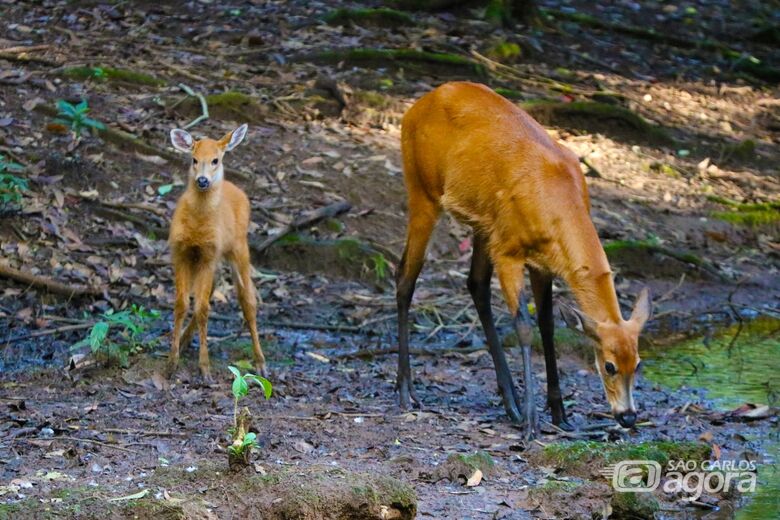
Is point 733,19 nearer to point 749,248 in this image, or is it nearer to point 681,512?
point 749,248

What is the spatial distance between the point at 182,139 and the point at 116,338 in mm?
1542

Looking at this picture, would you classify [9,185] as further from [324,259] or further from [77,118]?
[324,259]

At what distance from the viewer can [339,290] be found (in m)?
10.1

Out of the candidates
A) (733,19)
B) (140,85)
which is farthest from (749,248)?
(733,19)

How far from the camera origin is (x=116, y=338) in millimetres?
8328

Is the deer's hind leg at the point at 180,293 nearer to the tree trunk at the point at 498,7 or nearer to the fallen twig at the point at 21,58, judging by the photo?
the fallen twig at the point at 21,58

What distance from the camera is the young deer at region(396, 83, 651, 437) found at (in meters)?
6.84

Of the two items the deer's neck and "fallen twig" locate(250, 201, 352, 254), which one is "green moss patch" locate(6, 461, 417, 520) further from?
"fallen twig" locate(250, 201, 352, 254)

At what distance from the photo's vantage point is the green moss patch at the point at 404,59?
14.6 meters

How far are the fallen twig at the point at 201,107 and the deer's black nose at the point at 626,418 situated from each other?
6.50 meters

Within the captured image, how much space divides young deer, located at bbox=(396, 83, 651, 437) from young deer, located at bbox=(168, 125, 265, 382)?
1.26 metres

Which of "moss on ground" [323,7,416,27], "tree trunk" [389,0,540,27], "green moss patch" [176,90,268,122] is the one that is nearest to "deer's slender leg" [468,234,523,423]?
"green moss patch" [176,90,268,122]

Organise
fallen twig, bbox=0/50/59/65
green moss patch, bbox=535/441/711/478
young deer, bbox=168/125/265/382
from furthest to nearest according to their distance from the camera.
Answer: fallen twig, bbox=0/50/59/65 → young deer, bbox=168/125/265/382 → green moss patch, bbox=535/441/711/478

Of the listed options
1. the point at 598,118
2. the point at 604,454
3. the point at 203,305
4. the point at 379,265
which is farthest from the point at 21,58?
the point at 604,454
